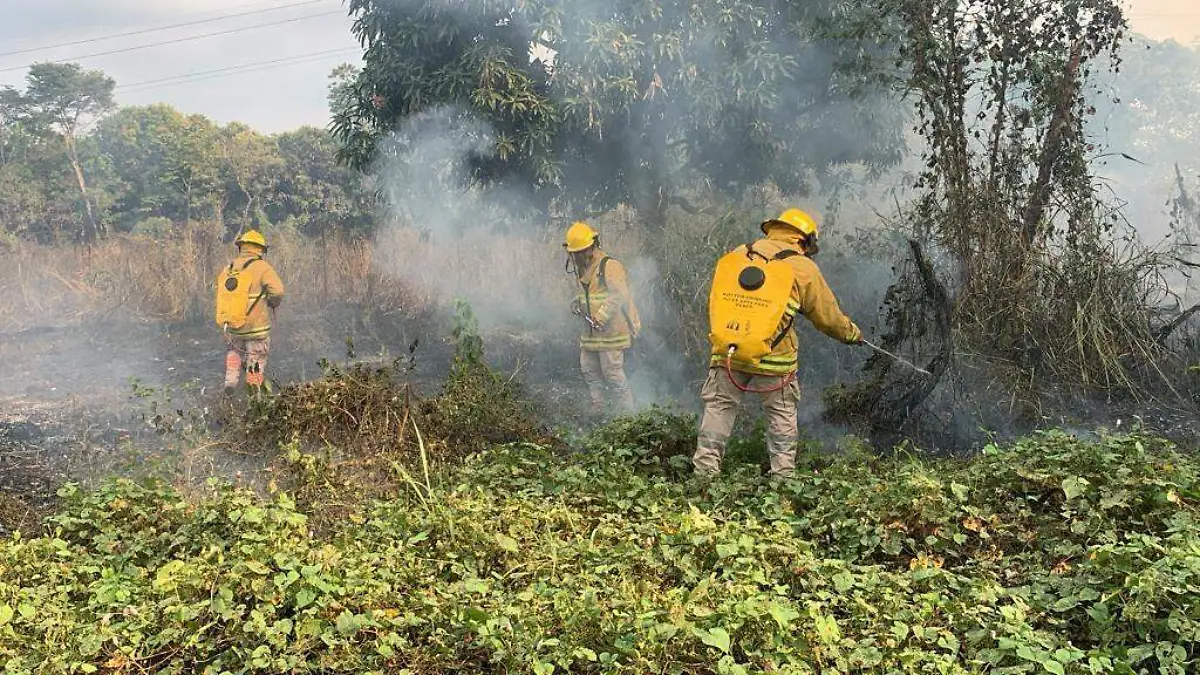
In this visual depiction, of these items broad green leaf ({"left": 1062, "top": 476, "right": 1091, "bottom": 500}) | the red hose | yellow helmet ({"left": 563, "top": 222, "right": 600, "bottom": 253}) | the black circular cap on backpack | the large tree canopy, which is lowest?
broad green leaf ({"left": 1062, "top": 476, "right": 1091, "bottom": 500})

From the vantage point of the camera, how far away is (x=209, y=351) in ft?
30.8

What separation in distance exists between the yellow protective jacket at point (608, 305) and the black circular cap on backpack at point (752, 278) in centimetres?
219

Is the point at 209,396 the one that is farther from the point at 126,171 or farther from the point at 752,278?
the point at 126,171

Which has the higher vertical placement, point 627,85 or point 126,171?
point 126,171

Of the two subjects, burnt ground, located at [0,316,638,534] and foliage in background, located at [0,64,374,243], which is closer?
burnt ground, located at [0,316,638,534]

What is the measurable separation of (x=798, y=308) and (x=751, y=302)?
26 cm

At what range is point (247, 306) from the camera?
719 cm

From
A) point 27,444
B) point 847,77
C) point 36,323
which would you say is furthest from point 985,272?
point 36,323

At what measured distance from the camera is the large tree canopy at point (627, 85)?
25.3 feet

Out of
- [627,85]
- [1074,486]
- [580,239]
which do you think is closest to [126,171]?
[627,85]

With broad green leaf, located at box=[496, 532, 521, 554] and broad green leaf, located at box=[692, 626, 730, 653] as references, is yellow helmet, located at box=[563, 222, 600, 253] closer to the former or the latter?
broad green leaf, located at box=[496, 532, 521, 554]

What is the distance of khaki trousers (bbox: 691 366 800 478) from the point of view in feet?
16.3

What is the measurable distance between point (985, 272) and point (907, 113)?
11.5 ft

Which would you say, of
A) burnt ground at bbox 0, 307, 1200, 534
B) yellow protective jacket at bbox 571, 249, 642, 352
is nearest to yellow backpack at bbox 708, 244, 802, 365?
burnt ground at bbox 0, 307, 1200, 534
